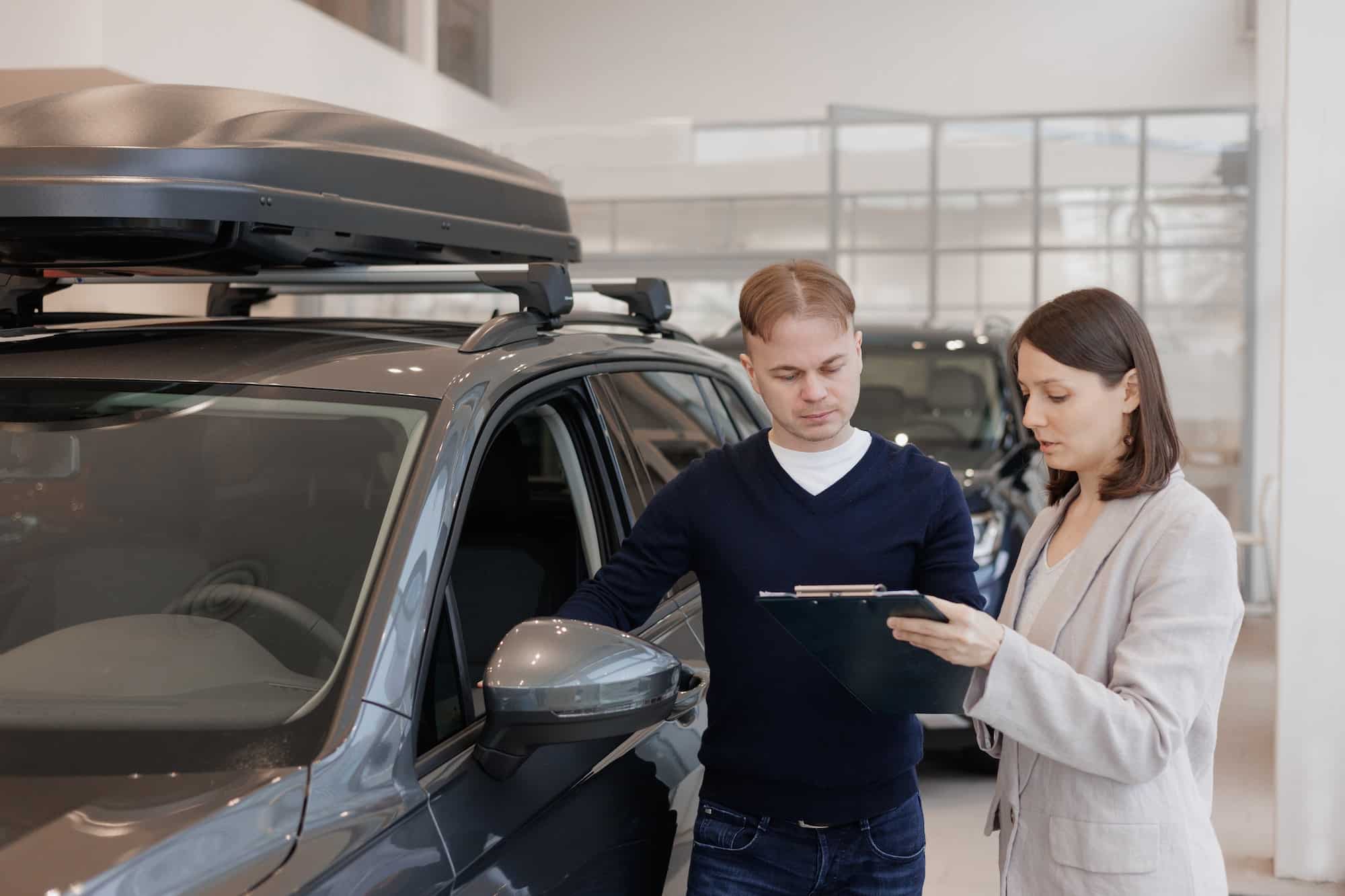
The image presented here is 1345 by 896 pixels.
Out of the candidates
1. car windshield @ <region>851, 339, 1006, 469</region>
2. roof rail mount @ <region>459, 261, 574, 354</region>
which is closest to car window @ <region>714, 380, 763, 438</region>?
roof rail mount @ <region>459, 261, 574, 354</region>

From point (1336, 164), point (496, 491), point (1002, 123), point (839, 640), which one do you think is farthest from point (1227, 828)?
point (1002, 123)

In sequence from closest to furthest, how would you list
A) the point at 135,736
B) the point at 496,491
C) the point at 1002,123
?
the point at 135,736
the point at 496,491
the point at 1002,123

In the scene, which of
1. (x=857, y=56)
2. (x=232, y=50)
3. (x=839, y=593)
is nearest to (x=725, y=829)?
(x=839, y=593)

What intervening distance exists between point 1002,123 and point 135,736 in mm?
9012

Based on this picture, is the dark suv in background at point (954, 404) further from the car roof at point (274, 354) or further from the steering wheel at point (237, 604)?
the steering wheel at point (237, 604)

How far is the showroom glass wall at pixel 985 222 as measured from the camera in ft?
30.5

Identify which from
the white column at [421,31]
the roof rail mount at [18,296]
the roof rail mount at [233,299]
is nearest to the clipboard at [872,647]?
the roof rail mount at [18,296]

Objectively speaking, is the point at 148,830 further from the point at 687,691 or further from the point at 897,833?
the point at 897,833

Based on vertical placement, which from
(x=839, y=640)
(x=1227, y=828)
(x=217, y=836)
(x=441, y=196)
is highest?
(x=441, y=196)

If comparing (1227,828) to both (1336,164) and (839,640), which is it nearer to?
(1336,164)

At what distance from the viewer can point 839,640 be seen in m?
1.51

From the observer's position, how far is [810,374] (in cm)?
176

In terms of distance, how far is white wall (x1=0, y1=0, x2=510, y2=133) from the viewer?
7191 millimetres

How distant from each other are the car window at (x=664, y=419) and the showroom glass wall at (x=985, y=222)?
263 inches
